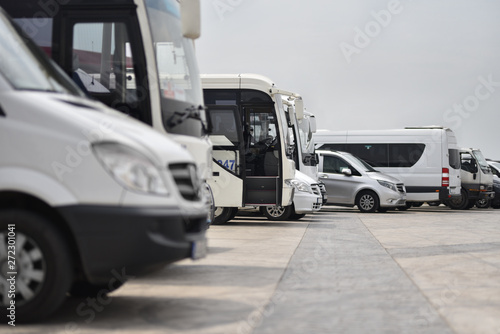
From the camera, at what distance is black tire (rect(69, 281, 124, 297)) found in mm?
7293

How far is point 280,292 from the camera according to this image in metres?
7.79

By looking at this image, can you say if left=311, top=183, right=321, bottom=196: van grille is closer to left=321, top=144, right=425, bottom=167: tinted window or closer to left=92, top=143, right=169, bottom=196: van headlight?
left=321, top=144, right=425, bottom=167: tinted window

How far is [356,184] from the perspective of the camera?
26828 millimetres

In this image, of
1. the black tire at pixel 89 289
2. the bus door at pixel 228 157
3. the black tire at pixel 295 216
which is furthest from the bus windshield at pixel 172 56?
the black tire at pixel 295 216

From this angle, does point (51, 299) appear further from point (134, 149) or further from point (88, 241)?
point (134, 149)

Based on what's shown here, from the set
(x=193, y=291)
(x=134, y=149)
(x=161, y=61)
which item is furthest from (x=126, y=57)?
(x=134, y=149)

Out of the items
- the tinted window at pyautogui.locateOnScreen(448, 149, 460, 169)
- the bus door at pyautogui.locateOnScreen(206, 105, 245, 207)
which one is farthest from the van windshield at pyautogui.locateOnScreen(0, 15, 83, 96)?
the tinted window at pyautogui.locateOnScreen(448, 149, 460, 169)

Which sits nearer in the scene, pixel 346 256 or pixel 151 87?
pixel 151 87

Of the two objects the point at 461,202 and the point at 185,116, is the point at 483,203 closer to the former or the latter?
the point at 461,202

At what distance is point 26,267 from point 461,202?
27533 millimetres

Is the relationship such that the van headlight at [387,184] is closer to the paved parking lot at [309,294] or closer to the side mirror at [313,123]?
the side mirror at [313,123]

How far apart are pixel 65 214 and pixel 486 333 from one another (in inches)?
123

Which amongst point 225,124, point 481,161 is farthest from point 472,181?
point 225,124

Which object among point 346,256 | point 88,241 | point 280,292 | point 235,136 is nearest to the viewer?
point 88,241
